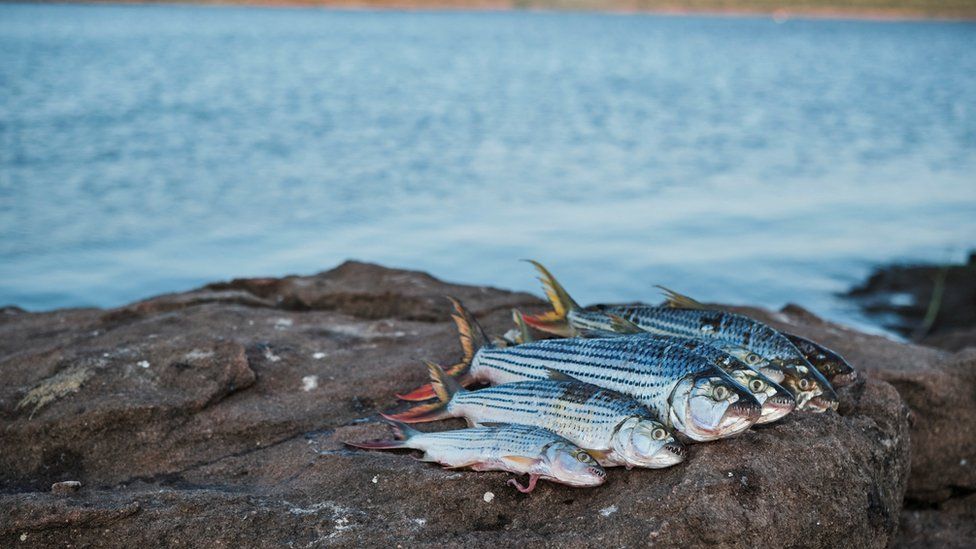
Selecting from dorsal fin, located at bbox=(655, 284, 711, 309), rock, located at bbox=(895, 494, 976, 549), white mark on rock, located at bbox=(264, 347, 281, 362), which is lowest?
rock, located at bbox=(895, 494, 976, 549)

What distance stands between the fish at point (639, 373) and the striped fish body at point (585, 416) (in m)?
0.13

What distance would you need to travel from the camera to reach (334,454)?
540 centimetres

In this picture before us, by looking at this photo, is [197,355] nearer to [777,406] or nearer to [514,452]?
[514,452]

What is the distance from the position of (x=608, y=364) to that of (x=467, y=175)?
15620 mm

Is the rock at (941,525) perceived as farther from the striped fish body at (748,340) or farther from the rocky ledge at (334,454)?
the striped fish body at (748,340)

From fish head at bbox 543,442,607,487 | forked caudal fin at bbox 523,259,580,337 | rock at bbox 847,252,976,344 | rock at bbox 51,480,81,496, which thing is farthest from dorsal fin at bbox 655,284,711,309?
rock at bbox 847,252,976,344

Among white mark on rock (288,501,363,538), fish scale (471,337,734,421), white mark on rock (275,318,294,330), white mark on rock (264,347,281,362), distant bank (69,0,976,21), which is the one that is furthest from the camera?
distant bank (69,0,976,21)

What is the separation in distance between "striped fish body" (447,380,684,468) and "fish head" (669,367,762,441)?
0.49 ft

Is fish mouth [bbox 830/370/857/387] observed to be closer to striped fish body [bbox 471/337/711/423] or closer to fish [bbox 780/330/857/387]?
fish [bbox 780/330/857/387]

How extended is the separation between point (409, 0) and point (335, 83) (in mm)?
77645

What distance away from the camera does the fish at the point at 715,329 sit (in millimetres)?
5469

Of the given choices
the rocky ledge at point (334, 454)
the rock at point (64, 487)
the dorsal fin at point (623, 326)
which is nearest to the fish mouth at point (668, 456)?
the rocky ledge at point (334, 454)

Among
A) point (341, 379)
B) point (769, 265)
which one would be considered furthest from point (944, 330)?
point (341, 379)

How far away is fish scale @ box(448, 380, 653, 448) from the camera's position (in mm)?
4887
